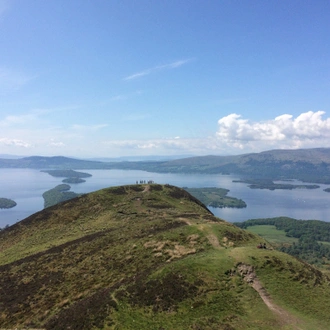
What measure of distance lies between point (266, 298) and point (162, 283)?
452 inches

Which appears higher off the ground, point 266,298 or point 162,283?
point 162,283

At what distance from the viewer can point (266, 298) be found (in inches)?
1154

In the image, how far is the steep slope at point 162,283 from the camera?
26.3 m

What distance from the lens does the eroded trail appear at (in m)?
25.7

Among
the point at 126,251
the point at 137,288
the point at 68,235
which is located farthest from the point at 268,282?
the point at 68,235

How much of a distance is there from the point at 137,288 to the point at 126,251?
12.5m

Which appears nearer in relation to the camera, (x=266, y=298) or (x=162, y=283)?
(x=266, y=298)

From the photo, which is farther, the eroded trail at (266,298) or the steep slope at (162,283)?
the steep slope at (162,283)

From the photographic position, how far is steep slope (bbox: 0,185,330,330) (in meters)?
26.3

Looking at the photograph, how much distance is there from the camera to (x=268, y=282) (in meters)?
31.8

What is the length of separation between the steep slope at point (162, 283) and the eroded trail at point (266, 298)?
102mm

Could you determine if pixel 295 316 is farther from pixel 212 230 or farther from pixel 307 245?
pixel 307 245

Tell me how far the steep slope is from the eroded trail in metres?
0.10

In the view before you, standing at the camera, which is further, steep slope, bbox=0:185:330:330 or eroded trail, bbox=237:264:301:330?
steep slope, bbox=0:185:330:330
